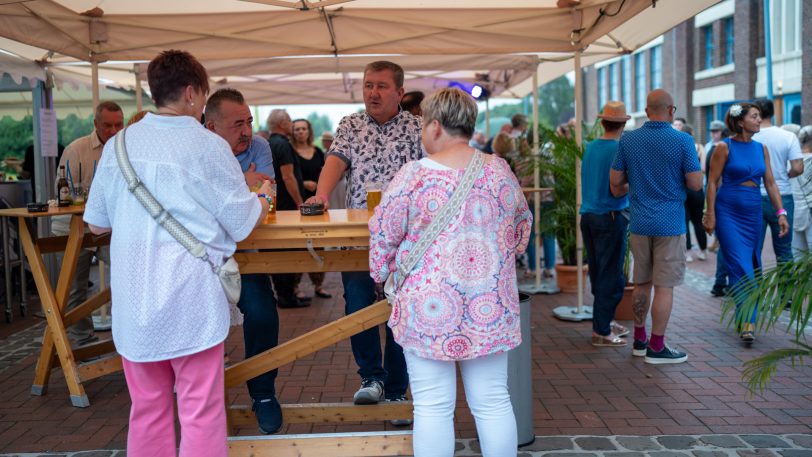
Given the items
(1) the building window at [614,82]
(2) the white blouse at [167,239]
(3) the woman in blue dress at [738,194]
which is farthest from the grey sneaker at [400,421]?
(1) the building window at [614,82]

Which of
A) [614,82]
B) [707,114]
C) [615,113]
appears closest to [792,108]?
[707,114]

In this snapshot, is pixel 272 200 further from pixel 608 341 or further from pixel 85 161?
pixel 608 341

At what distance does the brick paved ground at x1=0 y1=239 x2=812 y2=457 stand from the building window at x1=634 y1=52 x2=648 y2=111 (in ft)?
93.8

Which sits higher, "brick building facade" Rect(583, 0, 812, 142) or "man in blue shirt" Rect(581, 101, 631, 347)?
"brick building facade" Rect(583, 0, 812, 142)

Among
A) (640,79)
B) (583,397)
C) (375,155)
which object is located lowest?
(583,397)

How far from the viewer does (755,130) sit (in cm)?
617

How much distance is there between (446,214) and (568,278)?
5.99 metres

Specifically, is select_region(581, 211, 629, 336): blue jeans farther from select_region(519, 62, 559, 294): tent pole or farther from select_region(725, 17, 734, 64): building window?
select_region(725, 17, 734, 64): building window

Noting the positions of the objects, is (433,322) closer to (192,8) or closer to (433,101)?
(433,101)

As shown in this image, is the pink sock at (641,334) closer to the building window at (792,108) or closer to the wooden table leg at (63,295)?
the wooden table leg at (63,295)

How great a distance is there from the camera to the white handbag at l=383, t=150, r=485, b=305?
9.29 ft

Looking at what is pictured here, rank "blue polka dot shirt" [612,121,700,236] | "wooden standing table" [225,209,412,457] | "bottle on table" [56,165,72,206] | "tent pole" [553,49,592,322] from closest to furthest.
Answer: "wooden standing table" [225,209,412,457] → "bottle on table" [56,165,72,206] → "blue polka dot shirt" [612,121,700,236] → "tent pole" [553,49,592,322]

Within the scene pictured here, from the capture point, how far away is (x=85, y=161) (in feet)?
19.5

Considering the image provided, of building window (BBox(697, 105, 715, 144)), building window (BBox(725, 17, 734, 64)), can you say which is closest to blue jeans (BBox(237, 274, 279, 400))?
building window (BBox(725, 17, 734, 64))
